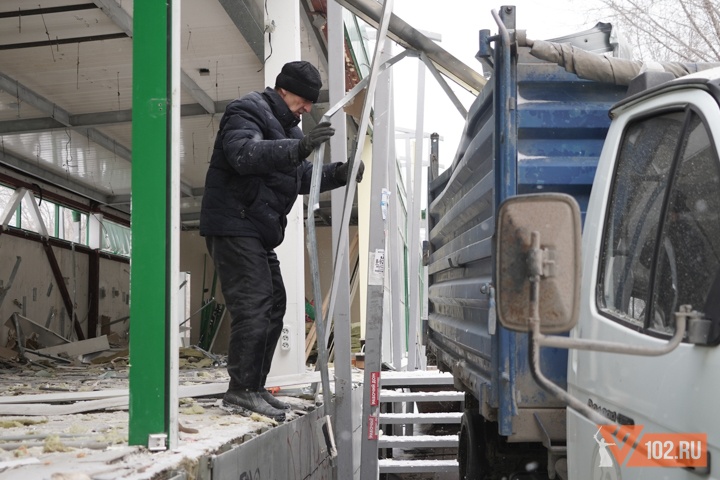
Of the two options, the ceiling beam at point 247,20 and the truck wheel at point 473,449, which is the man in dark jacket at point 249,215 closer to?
the truck wheel at point 473,449

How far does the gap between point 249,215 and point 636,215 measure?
8.10 ft

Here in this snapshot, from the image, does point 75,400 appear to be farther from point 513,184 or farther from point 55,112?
point 55,112

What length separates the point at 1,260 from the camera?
14430mm

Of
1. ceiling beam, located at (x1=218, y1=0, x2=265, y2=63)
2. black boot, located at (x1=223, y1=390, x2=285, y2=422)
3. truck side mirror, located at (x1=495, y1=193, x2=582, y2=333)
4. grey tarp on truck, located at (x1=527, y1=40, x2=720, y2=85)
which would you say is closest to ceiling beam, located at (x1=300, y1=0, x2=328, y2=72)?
ceiling beam, located at (x1=218, y1=0, x2=265, y2=63)

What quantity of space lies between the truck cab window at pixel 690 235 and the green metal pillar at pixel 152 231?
198 centimetres

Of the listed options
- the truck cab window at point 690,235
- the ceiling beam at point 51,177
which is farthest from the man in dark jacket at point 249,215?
the ceiling beam at point 51,177

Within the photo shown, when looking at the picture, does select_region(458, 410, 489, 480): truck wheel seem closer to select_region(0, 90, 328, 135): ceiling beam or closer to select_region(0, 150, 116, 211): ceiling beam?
select_region(0, 90, 328, 135): ceiling beam

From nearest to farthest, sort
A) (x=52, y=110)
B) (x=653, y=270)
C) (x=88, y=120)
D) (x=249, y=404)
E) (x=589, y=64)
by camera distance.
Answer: (x=653, y=270) → (x=589, y=64) → (x=249, y=404) → (x=52, y=110) → (x=88, y=120)

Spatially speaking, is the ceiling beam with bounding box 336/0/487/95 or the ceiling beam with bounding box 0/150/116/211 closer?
the ceiling beam with bounding box 336/0/487/95

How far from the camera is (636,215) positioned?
253 cm

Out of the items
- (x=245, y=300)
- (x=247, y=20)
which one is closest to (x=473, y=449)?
(x=245, y=300)

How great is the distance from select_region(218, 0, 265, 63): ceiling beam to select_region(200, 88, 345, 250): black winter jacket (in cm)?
473

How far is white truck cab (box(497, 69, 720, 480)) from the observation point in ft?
5.91

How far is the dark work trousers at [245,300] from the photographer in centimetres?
442
